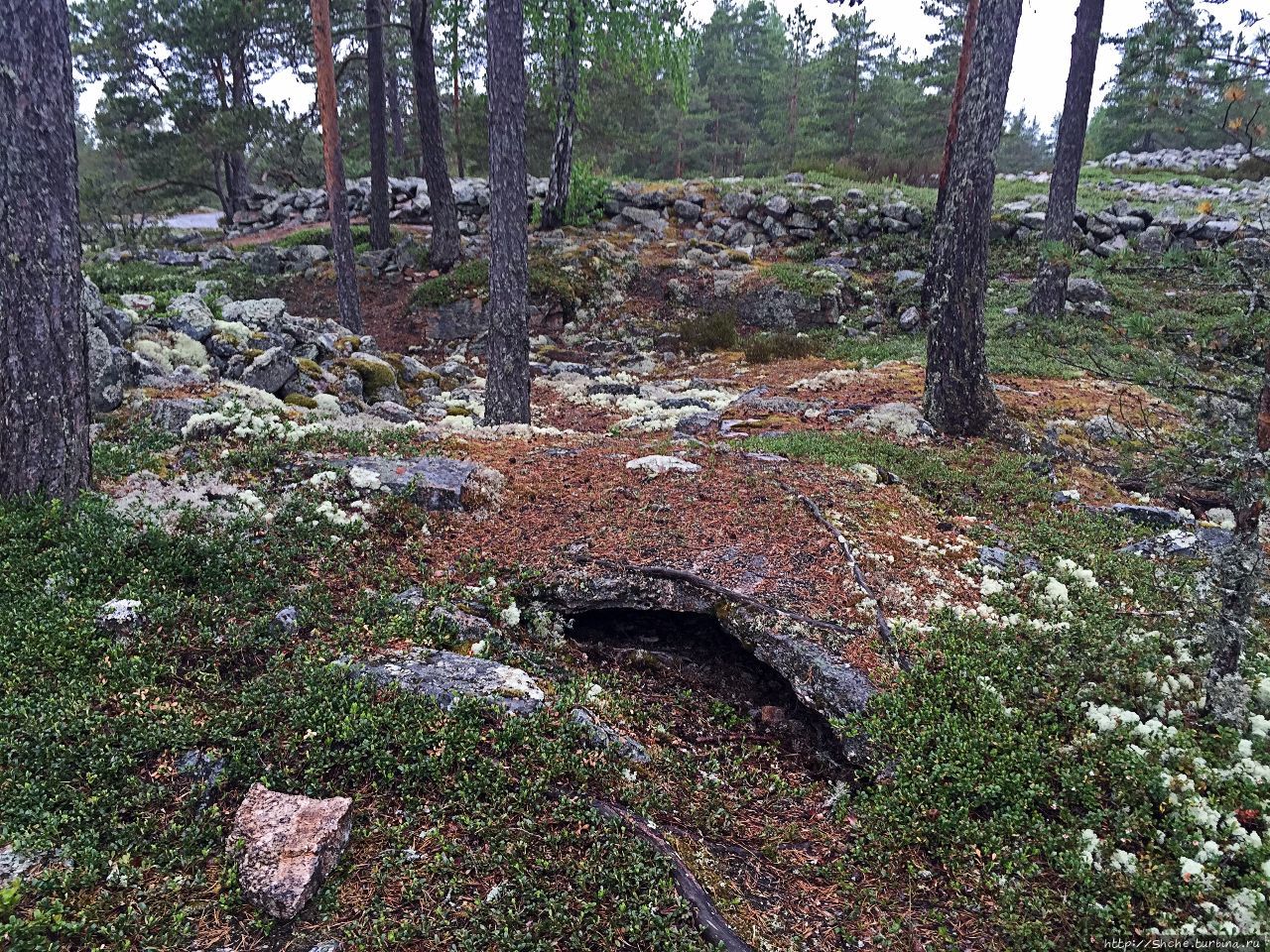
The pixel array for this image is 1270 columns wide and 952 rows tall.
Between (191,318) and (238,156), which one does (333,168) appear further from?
(238,156)

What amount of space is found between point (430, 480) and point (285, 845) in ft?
12.4

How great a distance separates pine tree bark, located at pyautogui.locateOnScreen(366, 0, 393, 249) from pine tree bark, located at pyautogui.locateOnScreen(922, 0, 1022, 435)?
14.3 metres

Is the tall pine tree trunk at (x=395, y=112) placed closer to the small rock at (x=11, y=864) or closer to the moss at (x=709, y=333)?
the moss at (x=709, y=333)

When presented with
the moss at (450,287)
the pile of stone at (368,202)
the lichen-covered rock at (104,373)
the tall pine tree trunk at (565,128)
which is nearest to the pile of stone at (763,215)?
the tall pine tree trunk at (565,128)

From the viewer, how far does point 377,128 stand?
1902cm

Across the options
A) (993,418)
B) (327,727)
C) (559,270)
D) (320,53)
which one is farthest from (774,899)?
(559,270)

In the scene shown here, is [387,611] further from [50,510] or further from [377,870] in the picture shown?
[50,510]

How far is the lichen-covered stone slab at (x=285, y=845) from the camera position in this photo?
3.04 metres

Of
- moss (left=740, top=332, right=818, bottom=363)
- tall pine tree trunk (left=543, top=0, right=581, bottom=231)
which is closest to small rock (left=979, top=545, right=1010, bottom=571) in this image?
moss (left=740, top=332, right=818, bottom=363)

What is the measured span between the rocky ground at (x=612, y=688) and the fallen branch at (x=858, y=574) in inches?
1.5

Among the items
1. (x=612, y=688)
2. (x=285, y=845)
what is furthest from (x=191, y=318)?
(x=285, y=845)

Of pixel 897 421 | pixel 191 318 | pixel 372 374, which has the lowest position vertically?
pixel 897 421

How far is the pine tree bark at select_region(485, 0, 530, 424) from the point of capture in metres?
9.08

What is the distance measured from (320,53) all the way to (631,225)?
10285 millimetres
